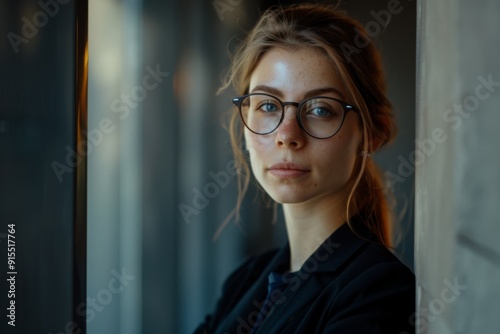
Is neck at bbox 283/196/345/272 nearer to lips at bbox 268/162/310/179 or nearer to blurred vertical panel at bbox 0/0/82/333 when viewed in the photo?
lips at bbox 268/162/310/179

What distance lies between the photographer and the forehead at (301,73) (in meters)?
0.94

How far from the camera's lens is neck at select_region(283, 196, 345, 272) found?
100 cm

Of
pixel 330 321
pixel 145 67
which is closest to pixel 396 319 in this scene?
pixel 330 321

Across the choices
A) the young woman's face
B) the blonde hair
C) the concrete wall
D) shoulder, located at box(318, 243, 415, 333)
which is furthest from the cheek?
the concrete wall

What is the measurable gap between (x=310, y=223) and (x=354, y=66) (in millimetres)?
246

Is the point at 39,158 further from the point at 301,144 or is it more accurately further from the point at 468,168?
the point at 468,168

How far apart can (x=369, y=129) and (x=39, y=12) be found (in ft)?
1.61

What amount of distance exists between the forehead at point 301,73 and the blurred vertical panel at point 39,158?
29 centimetres

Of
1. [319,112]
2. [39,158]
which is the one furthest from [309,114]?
[39,158]

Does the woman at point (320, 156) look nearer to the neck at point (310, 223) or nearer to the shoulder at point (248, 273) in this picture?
the neck at point (310, 223)

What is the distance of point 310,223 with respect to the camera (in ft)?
3.34

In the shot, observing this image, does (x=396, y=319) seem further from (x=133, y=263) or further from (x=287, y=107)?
(x=133, y=263)

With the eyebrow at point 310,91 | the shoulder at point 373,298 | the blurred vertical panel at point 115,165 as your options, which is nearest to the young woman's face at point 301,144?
the eyebrow at point 310,91

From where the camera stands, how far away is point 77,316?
890 millimetres
